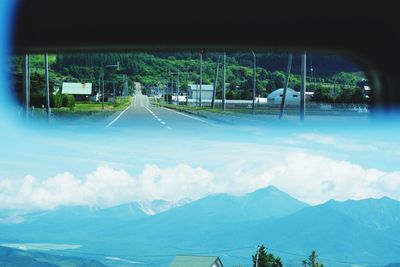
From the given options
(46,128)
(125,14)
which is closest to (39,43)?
(125,14)

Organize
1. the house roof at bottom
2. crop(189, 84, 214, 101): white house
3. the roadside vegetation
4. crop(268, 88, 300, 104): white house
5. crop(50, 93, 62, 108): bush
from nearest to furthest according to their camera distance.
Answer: the roadside vegetation, crop(50, 93, 62, 108): bush, crop(268, 88, 300, 104): white house, crop(189, 84, 214, 101): white house, the house roof at bottom

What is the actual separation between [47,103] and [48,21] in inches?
74.3

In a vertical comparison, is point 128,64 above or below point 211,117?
above

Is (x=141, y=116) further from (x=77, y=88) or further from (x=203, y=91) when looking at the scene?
(x=203, y=91)

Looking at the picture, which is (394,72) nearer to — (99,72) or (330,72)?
(330,72)

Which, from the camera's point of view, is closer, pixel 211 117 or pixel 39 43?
pixel 39 43

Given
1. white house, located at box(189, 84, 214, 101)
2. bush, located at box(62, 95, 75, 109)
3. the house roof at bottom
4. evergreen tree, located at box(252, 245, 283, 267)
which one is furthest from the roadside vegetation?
evergreen tree, located at box(252, 245, 283, 267)

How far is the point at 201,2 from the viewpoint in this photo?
8.23 feet

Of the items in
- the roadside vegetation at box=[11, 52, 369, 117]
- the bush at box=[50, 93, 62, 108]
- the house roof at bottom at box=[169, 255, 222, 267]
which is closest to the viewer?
the roadside vegetation at box=[11, 52, 369, 117]

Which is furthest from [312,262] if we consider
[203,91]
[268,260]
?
[203,91]

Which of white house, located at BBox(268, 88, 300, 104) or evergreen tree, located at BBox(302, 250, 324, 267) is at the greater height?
white house, located at BBox(268, 88, 300, 104)

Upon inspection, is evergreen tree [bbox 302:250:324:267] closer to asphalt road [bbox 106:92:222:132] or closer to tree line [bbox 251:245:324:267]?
tree line [bbox 251:245:324:267]

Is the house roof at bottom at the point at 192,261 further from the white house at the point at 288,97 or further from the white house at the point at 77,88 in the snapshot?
the white house at the point at 77,88

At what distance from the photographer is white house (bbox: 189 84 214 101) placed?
6446mm
